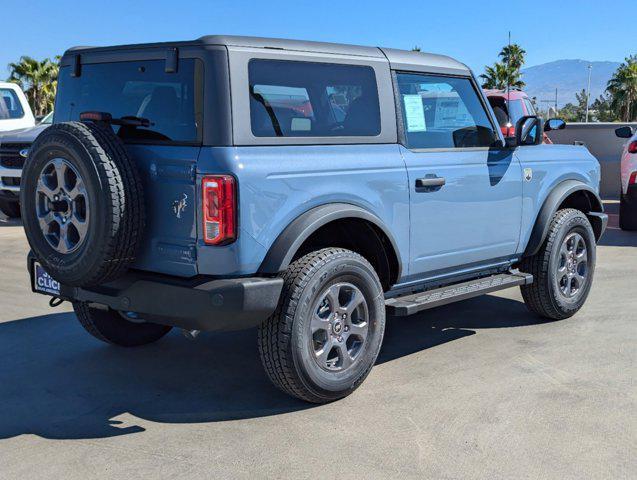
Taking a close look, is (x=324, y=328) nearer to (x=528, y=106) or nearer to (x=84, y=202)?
(x=84, y=202)

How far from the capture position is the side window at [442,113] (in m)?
4.46

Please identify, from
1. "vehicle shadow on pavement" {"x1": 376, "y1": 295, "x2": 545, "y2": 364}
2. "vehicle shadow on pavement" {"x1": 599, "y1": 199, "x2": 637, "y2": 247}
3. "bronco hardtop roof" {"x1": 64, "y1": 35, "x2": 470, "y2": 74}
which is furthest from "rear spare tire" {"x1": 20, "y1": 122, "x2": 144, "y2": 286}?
"vehicle shadow on pavement" {"x1": 599, "y1": 199, "x2": 637, "y2": 247}

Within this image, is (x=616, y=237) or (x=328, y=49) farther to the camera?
(x=616, y=237)

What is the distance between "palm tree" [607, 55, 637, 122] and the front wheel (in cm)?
5641

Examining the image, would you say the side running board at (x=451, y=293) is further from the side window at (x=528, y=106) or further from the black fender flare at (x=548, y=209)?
the side window at (x=528, y=106)

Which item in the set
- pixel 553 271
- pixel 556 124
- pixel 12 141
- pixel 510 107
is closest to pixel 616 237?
pixel 510 107

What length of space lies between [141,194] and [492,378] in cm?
228

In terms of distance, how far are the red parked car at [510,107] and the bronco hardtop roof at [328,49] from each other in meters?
5.71

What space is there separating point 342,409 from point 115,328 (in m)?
1.78

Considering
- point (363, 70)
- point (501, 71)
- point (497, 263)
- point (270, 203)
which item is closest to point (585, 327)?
point (497, 263)

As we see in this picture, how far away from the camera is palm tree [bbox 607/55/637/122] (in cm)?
5488

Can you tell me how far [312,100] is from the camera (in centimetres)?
397

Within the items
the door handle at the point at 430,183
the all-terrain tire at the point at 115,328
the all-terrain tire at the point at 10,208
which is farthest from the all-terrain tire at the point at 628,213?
the all-terrain tire at the point at 10,208

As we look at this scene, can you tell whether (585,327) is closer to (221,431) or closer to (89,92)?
(221,431)
